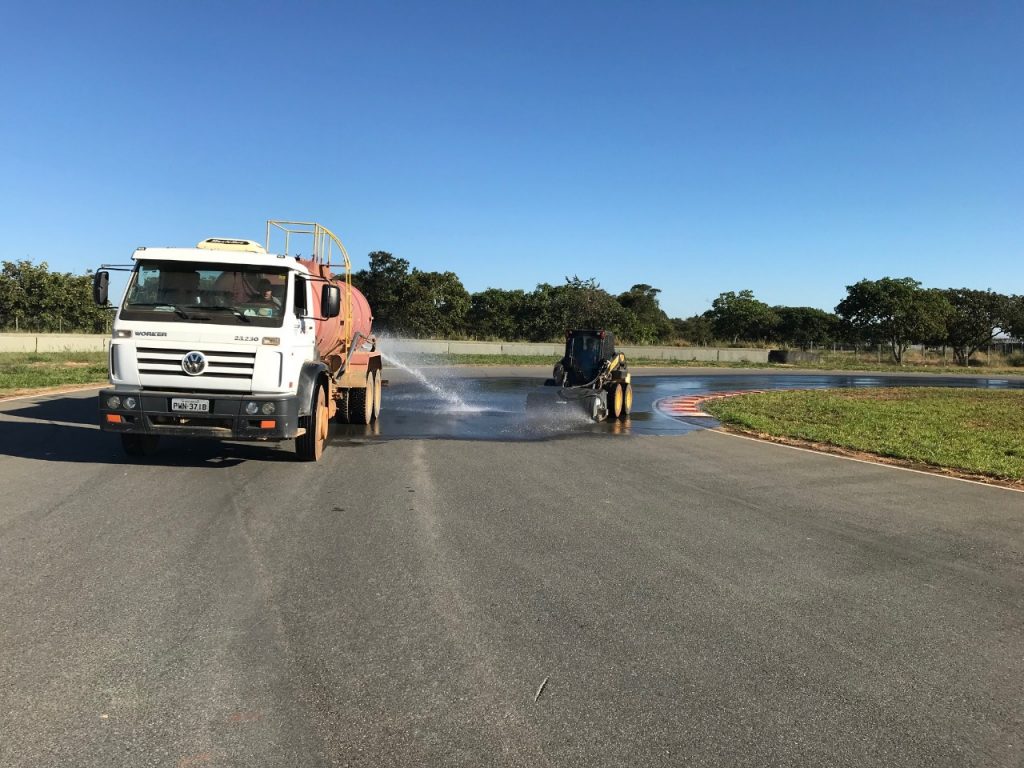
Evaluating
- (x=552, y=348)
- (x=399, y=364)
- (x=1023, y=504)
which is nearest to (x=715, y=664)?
(x=1023, y=504)

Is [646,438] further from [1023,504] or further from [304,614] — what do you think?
[304,614]

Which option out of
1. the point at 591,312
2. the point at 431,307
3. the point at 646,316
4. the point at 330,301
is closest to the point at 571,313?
the point at 591,312

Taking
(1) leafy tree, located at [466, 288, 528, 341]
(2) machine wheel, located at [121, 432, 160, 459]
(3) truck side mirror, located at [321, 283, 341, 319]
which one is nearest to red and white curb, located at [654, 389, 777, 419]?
(3) truck side mirror, located at [321, 283, 341, 319]

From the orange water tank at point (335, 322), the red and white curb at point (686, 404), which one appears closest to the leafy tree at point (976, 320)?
the red and white curb at point (686, 404)

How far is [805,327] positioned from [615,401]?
8339 centimetres

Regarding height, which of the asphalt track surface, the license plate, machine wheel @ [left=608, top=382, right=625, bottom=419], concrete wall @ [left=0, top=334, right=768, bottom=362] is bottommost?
the asphalt track surface

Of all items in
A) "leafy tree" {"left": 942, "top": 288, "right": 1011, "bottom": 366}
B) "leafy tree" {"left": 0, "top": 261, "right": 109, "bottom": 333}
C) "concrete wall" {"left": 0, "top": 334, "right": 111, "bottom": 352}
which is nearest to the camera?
"concrete wall" {"left": 0, "top": 334, "right": 111, "bottom": 352}

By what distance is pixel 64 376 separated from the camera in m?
23.8

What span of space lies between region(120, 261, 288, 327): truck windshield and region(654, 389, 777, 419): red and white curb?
11.8m

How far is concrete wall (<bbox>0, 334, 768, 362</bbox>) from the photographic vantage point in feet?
125

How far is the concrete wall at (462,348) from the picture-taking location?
38219mm

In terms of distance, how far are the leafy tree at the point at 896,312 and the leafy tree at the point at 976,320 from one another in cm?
292

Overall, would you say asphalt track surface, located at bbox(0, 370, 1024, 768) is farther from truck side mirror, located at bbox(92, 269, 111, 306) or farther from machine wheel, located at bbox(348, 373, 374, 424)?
machine wheel, located at bbox(348, 373, 374, 424)

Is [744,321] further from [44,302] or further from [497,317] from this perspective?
[44,302]
